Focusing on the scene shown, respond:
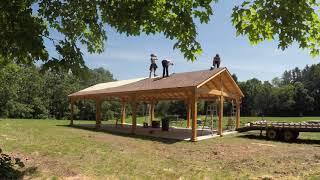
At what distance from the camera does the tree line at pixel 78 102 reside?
50.8 meters

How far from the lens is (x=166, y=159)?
1471 centimetres

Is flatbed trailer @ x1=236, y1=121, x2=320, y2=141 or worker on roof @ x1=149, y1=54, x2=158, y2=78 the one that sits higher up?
worker on roof @ x1=149, y1=54, x2=158, y2=78

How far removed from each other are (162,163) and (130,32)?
7.24m

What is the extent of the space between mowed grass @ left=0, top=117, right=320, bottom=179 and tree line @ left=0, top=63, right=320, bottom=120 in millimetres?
26363

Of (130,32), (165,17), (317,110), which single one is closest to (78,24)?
(130,32)

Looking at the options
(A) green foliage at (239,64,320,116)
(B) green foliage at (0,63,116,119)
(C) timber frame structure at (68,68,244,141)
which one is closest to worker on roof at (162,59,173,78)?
(C) timber frame structure at (68,68,244,141)

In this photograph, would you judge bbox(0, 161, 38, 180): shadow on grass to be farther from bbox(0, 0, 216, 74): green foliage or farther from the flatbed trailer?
the flatbed trailer

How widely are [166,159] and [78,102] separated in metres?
50.0

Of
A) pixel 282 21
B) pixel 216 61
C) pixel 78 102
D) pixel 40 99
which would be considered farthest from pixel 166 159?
pixel 78 102

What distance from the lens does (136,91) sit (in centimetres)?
2442

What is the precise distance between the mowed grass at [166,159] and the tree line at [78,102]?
26.4m

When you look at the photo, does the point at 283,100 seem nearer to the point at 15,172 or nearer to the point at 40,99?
the point at 40,99

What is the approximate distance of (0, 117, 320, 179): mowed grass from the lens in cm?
1164

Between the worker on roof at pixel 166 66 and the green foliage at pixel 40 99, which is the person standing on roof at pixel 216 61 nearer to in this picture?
the worker on roof at pixel 166 66
